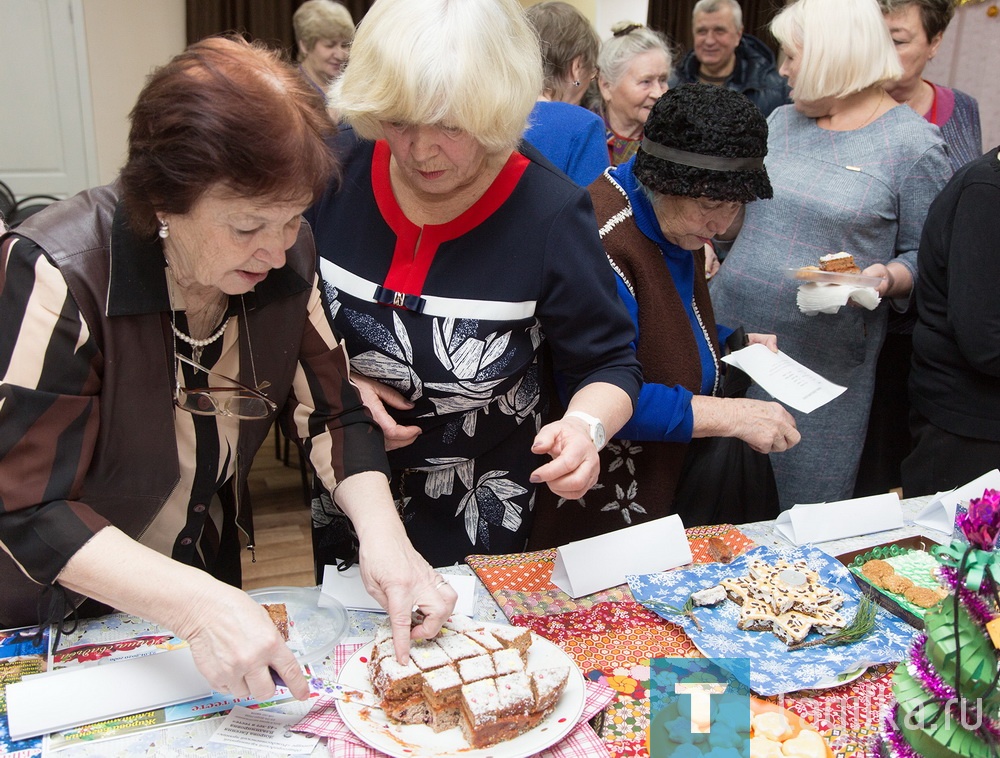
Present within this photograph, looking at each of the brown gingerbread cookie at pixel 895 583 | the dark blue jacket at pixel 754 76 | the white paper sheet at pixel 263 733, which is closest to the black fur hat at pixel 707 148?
the brown gingerbread cookie at pixel 895 583

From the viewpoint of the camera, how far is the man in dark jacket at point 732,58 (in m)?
4.48

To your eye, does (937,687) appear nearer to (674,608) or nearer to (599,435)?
(674,608)

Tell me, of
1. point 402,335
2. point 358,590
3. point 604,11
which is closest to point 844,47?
point 402,335

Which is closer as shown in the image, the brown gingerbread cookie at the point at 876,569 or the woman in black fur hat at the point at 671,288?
the brown gingerbread cookie at the point at 876,569

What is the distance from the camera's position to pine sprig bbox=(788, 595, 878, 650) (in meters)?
1.33

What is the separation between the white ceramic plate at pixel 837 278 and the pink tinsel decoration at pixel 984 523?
4.95 feet

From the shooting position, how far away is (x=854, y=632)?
4.38ft

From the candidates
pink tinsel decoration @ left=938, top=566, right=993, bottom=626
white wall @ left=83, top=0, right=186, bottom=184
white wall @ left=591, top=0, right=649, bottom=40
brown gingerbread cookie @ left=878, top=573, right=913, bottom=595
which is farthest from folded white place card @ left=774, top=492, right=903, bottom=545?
white wall @ left=591, top=0, right=649, bottom=40

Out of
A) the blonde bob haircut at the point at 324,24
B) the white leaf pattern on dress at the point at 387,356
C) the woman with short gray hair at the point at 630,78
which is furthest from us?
the blonde bob haircut at the point at 324,24

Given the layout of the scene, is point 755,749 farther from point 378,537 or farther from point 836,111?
point 836,111

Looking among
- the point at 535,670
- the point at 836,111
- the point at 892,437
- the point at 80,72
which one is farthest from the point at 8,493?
the point at 80,72

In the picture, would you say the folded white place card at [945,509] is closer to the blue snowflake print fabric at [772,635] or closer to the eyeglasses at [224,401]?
the blue snowflake print fabric at [772,635]

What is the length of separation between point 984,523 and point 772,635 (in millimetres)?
485

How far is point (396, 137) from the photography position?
4.83ft
